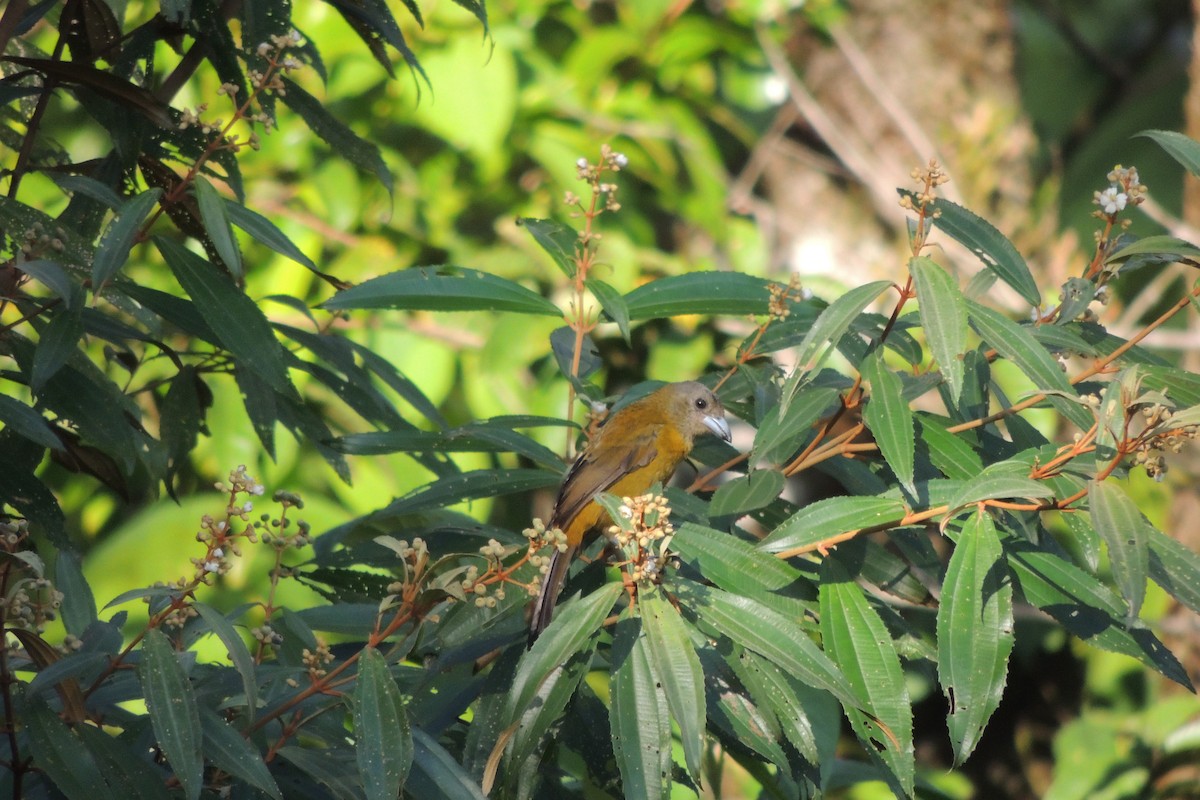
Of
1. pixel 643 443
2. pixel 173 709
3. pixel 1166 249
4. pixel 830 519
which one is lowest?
pixel 173 709

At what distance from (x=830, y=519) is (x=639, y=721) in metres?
0.40

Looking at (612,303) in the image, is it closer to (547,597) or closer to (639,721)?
(547,597)

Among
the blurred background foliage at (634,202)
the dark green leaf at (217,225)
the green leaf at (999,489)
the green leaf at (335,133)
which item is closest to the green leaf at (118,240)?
the dark green leaf at (217,225)

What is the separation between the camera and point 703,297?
2.33 metres

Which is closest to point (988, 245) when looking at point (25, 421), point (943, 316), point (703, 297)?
point (943, 316)

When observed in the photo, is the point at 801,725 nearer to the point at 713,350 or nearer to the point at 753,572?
the point at 753,572

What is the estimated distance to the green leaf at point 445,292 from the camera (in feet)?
7.18

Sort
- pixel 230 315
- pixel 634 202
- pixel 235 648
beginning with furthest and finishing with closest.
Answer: pixel 634 202 → pixel 230 315 → pixel 235 648

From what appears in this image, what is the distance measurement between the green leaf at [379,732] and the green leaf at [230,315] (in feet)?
1.78

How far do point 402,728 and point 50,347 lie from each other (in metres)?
0.78

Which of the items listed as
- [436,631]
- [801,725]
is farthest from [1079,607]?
[436,631]

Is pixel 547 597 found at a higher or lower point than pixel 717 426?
lower

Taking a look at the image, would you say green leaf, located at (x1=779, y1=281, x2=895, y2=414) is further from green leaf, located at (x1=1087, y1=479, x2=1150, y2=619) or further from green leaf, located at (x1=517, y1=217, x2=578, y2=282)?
green leaf, located at (x1=517, y1=217, x2=578, y2=282)

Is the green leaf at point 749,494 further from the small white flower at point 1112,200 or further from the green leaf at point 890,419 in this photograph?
the small white flower at point 1112,200
